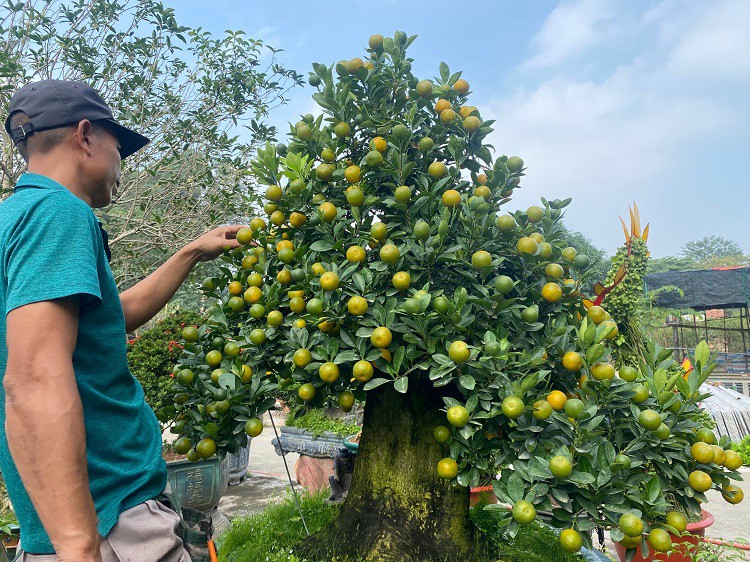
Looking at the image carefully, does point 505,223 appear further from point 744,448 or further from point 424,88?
point 744,448

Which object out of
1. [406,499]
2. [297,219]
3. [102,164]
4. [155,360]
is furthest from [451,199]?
[155,360]

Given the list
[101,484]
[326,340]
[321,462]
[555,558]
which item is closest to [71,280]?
[101,484]

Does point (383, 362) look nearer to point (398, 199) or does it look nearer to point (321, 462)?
point (398, 199)

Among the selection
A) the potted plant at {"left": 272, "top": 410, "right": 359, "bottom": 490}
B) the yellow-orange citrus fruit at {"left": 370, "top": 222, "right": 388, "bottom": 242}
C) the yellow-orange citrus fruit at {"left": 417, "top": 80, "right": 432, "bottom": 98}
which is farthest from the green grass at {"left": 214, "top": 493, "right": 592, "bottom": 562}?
the potted plant at {"left": 272, "top": 410, "right": 359, "bottom": 490}

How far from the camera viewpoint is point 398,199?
196 centimetres

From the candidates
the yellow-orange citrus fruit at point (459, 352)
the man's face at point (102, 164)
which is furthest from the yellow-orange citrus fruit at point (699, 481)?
the man's face at point (102, 164)

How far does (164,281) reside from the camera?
2.14 meters

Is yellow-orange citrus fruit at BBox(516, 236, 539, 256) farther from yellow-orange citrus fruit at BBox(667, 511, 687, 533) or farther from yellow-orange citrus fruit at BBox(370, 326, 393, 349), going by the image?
yellow-orange citrus fruit at BBox(667, 511, 687, 533)

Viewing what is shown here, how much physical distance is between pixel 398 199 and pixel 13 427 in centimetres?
137

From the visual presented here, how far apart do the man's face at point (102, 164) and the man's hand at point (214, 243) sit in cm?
70

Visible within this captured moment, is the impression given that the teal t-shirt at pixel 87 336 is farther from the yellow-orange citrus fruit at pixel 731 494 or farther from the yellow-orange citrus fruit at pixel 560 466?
the yellow-orange citrus fruit at pixel 731 494

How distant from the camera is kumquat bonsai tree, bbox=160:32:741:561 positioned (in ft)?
5.46

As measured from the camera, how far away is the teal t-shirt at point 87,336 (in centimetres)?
114

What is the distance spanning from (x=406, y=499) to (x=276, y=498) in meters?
4.02
